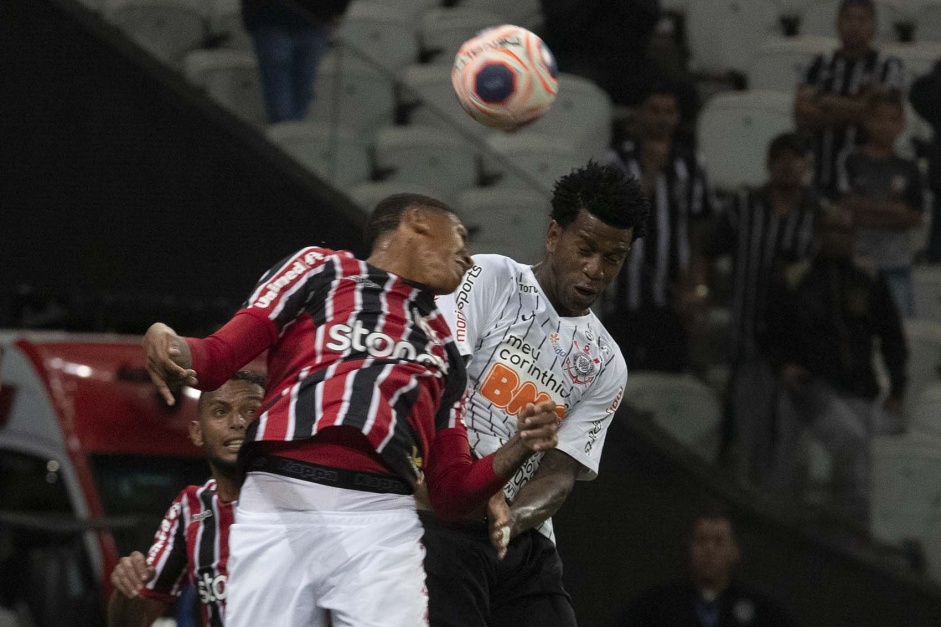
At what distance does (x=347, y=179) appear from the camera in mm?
8789

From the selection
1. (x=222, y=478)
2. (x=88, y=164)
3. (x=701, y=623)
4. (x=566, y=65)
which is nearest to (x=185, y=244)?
(x=88, y=164)

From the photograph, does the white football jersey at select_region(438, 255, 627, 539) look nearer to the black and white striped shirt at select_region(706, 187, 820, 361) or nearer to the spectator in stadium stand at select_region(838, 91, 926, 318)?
the black and white striped shirt at select_region(706, 187, 820, 361)

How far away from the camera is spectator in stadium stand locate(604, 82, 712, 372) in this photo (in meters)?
7.73

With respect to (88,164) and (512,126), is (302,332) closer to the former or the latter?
(512,126)

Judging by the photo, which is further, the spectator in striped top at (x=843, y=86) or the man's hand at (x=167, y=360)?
the spectator in striped top at (x=843, y=86)

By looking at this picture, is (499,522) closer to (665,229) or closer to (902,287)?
(665,229)

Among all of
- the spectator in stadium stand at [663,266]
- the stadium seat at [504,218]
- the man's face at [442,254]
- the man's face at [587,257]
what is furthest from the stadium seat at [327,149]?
the man's face at [442,254]

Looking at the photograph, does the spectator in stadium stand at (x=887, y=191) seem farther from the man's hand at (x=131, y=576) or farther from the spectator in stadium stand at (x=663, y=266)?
the man's hand at (x=131, y=576)

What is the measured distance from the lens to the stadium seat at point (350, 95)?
28.1ft

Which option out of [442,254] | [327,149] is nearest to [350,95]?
[327,149]

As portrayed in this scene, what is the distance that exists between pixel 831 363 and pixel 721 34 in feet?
13.9

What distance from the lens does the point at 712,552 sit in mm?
8039

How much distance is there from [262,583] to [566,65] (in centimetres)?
661

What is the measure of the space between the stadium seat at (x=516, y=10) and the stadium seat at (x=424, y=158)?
245cm
